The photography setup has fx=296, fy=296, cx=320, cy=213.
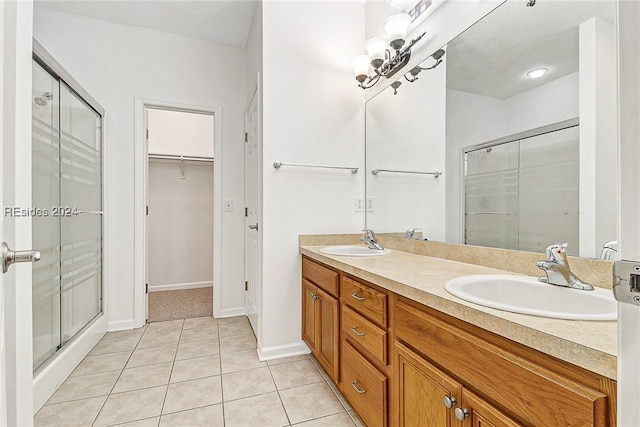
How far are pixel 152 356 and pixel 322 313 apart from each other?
1311 millimetres

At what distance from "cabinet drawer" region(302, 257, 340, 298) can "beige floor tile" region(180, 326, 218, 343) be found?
1039mm

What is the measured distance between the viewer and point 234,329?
2594 mm

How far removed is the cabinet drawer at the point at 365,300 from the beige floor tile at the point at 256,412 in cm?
Answer: 65

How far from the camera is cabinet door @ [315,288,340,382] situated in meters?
1.57

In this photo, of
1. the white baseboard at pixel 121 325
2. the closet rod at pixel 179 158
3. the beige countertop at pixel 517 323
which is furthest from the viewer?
the closet rod at pixel 179 158

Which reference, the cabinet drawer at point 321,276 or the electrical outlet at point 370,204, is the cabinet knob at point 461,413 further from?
the electrical outlet at point 370,204

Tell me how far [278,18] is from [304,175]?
114cm

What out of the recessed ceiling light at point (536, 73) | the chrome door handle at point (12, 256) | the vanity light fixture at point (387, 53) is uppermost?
the vanity light fixture at point (387, 53)

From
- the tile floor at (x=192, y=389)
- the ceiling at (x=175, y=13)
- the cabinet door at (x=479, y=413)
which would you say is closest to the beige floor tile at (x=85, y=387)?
the tile floor at (x=192, y=389)

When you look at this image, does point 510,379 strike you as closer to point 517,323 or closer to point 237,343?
point 517,323

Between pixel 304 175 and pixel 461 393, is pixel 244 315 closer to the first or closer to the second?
pixel 304 175

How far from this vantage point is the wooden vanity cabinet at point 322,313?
5.16 feet

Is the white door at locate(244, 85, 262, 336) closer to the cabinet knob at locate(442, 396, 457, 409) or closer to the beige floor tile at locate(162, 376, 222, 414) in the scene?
the beige floor tile at locate(162, 376, 222, 414)

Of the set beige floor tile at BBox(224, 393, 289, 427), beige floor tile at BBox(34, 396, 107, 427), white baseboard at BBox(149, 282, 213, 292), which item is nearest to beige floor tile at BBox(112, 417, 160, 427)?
beige floor tile at BBox(34, 396, 107, 427)
